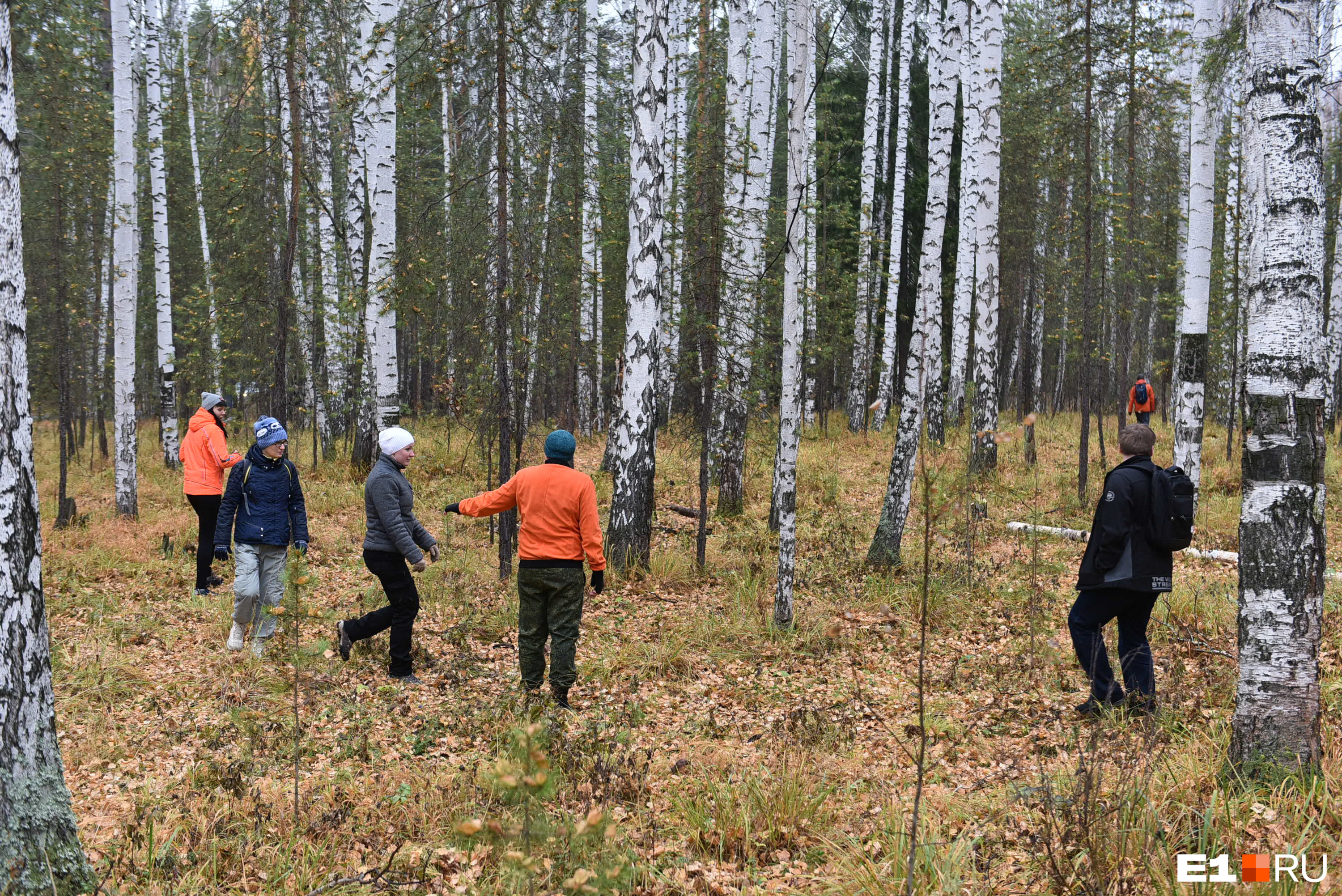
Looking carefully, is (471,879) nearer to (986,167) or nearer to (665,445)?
(986,167)

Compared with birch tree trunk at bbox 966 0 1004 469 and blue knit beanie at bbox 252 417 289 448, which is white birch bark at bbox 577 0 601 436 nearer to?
birch tree trunk at bbox 966 0 1004 469

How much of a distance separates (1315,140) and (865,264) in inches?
431

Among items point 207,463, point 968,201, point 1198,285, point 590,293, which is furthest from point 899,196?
point 207,463

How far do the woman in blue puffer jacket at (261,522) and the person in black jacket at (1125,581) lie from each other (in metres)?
5.92

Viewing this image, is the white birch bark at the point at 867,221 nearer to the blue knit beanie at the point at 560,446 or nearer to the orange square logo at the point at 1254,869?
the blue knit beanie at the point at 560,446

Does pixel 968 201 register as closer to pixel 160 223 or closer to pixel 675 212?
pixel 675 212

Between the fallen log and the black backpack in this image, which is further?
the fallen log

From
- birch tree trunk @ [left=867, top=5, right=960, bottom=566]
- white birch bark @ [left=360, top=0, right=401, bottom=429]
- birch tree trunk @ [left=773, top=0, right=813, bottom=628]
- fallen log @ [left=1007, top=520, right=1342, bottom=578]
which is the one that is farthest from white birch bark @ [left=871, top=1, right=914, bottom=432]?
birch tree trunk @ [left=773, top=0, right=813, bottom=628]

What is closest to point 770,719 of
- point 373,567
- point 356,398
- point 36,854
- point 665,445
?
point 373,567

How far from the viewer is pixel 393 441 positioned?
6645 millimetres

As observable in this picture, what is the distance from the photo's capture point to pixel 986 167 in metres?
11.9

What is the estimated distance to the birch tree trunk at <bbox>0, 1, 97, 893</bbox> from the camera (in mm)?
3176

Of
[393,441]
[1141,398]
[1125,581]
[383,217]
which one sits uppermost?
[383,217]

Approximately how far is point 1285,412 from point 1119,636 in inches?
82.9
